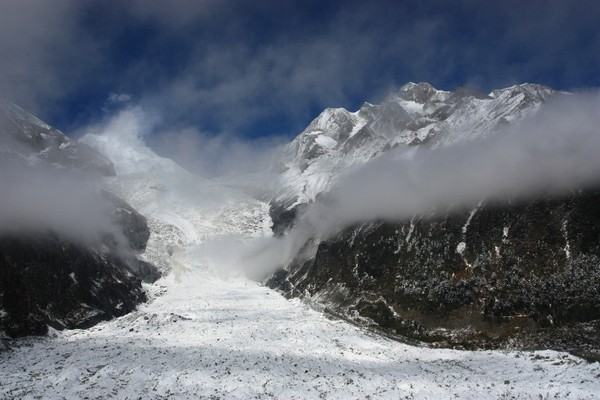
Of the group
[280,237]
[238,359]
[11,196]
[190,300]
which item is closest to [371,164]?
[280,237]

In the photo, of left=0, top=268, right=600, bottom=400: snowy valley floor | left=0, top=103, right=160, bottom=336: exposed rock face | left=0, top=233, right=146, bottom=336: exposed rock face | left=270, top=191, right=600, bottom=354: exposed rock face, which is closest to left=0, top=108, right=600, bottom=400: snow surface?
left=0, top=268, right=600, bottom=400: snowy valley floor

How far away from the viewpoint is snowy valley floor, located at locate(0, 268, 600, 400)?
33.3m

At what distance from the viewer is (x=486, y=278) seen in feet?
212

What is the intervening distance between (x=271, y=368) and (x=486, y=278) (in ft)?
121

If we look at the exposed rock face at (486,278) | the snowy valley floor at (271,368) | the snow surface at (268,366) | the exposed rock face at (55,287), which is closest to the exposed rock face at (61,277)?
the exposed rock face at (55,287)

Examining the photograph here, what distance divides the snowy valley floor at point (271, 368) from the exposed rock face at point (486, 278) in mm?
8252

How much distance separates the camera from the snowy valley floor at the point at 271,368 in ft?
109

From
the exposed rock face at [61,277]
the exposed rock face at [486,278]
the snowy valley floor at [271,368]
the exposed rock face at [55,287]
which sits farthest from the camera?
the exposed rock face at [61,277]

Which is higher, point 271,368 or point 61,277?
point 61,277

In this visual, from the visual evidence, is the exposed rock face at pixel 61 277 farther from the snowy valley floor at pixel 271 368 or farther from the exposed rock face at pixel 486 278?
the exposed rock face at pixel 486 278

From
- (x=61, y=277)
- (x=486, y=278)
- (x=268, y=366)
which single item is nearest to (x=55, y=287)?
(x=61, y=277)

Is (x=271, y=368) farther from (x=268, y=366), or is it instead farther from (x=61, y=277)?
(x=61, y=277)

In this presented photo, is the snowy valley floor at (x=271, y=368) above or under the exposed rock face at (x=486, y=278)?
under

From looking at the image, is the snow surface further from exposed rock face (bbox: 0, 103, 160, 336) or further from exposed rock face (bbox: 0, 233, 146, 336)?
exposed rock face (bbox: 0, 103, 160, 336)
